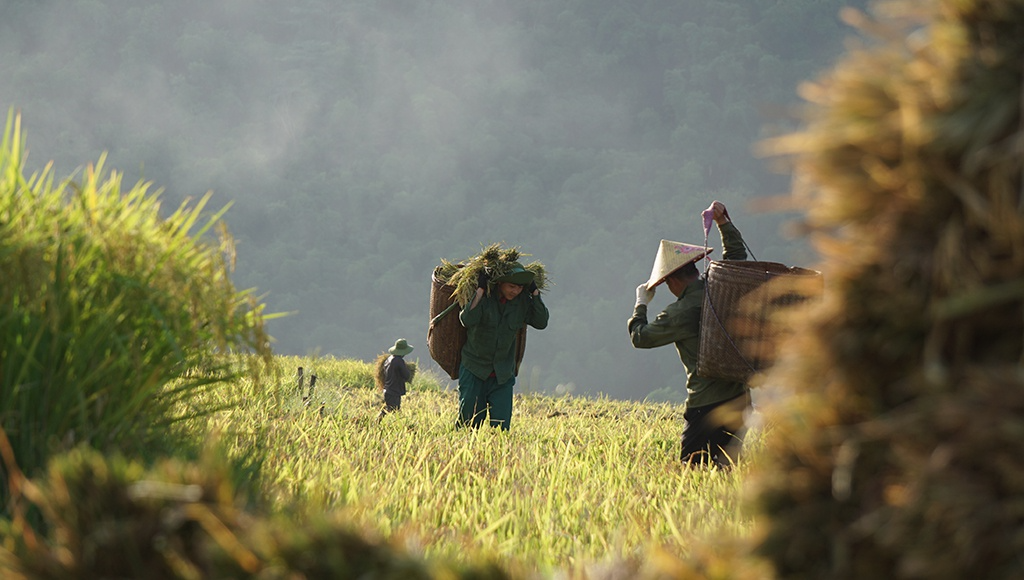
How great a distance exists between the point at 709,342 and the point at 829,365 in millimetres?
4288

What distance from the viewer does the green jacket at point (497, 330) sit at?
8195 mm

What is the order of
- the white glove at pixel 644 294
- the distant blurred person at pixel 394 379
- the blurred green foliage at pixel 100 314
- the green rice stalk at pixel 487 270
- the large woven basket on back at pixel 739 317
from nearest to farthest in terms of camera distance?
the blurred green foliage at pixel 100 314
the large woven basket on back at pixel 739 317
the white glove at pixel 644 294
the green rice stalk at pixel 487 270
the distant blurred person at pixel 394 379

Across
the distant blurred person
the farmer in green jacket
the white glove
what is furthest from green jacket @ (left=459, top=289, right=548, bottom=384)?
the distant blurred person

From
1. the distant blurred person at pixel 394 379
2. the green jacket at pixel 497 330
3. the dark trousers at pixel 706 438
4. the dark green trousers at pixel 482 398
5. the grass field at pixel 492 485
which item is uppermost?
the distant blurred person at pixel 394 379

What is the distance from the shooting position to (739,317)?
5430 millimetres

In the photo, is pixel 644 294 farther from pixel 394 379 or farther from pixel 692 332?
pixel 394 379

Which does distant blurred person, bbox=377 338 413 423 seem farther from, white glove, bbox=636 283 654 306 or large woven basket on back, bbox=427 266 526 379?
white glove, bbox=636 283 654 306

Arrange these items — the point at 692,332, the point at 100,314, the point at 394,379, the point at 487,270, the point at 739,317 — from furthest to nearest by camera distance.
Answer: the point at 394,379 → the point at 487,270 → the point at 692,332 → the point at 739,317 → the point at 100,314

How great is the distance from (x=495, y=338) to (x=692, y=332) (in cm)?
269

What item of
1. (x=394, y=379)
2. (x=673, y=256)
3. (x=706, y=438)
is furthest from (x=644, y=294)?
(x=394, y=379)

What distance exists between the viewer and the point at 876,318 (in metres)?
1.43

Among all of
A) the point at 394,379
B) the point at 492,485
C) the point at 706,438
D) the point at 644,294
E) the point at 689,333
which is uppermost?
the point at 394,379

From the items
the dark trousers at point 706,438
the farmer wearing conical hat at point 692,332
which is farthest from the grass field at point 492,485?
the farmer wearing conical hat at point 692,332

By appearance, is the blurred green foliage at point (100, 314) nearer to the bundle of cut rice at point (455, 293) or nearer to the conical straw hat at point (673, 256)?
the conical straw hat at point (673, 256)
